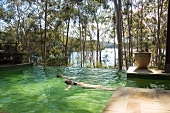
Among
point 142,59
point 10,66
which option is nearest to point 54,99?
point 142,59

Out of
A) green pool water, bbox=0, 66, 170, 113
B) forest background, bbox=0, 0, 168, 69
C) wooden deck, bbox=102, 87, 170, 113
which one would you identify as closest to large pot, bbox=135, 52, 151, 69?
green pool water, bbox=0, 66, 170, 113

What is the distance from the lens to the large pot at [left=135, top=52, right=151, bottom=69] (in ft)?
20.8

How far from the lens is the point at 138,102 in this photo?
2.68m

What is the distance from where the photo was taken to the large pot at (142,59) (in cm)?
634

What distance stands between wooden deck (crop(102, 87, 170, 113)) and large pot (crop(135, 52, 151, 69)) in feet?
10.4

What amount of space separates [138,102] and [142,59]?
158 inches

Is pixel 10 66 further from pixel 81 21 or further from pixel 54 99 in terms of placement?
pixel 81 21

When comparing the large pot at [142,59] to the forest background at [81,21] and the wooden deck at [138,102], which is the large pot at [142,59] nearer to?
the wooden deck at [138,102]

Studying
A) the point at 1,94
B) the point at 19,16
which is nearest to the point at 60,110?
the point at 1,94

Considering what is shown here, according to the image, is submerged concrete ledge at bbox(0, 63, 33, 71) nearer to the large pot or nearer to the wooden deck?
the large pot

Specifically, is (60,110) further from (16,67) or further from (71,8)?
(71,8)

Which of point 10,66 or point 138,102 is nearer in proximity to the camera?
point 138,102

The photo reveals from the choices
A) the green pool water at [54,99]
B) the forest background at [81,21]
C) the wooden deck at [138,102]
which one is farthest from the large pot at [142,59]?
the forest background at [81,21]

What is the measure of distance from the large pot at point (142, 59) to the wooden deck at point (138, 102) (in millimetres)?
3168
